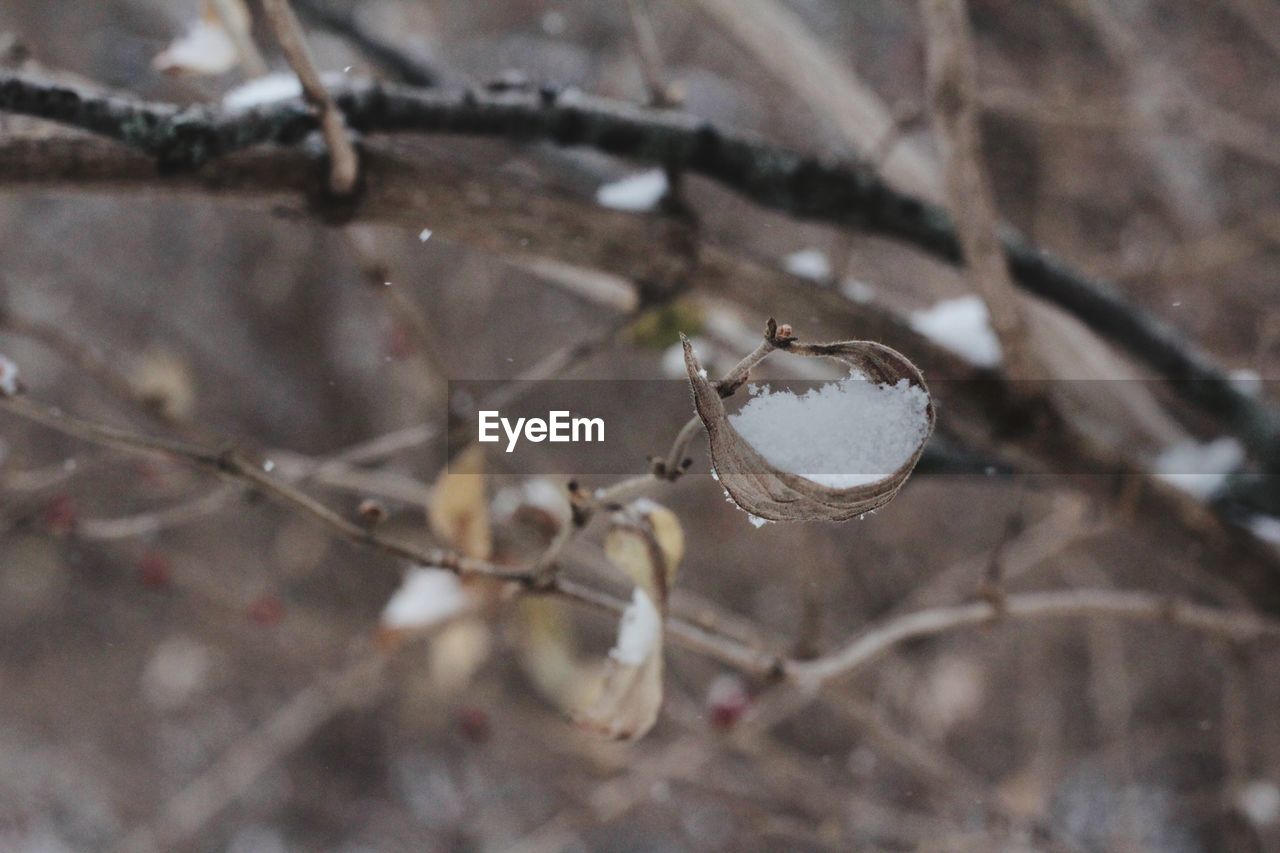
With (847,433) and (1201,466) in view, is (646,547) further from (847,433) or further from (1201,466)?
(1201,466)

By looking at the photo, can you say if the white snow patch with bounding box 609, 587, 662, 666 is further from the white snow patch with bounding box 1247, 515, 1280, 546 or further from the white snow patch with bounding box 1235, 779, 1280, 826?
the white snow patch with bounding box 1235, 779, 1280, 826

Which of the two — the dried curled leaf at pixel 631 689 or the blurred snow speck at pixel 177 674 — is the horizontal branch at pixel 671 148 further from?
the blurred snow speck at pixel 177 674

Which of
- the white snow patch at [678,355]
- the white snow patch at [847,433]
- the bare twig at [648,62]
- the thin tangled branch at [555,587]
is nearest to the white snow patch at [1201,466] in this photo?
the thin tangled branch at [555,587]

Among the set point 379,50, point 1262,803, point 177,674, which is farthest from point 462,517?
point 177,674

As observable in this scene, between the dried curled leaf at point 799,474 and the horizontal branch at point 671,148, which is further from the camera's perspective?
the horizontal branch at point 671,148

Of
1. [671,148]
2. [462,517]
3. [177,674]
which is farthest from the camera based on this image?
[177,674]

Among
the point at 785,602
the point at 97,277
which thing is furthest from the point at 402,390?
the point at 785,602
